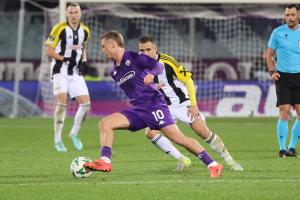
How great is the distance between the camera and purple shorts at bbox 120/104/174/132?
34.8 feet

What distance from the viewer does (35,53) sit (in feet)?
105

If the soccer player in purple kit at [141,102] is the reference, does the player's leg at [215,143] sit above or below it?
below

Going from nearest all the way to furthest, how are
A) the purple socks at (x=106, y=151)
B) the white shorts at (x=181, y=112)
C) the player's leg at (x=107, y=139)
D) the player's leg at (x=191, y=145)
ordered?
the player's leg at (x=107, y=139) → the purple socks at (x=106, y=151) → the player's leg at (x=191, y=145) → the white shorts at (x=181, y=112)

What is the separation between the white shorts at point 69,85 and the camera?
15648mm

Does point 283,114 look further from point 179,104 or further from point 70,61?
point 70,61

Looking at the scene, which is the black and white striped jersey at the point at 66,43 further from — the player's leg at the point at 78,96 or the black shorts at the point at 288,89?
the black shorts at the point at 288,89

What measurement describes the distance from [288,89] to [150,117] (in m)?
3.86

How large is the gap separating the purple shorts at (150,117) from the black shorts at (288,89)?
3.65 metres

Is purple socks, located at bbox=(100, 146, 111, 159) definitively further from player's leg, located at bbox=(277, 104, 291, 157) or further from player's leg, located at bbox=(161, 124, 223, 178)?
player's leg, located at bbox=(277, 104, 291, 157)

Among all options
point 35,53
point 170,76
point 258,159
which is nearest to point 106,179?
point 170,76

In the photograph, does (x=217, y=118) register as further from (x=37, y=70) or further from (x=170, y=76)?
(x=170, y=76)

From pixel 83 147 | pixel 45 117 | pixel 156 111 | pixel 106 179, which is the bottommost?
pixel 45 117

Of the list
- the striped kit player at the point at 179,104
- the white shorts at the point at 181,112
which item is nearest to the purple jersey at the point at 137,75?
the striped kit player at the point at 179,104

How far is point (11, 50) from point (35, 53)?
87cm
